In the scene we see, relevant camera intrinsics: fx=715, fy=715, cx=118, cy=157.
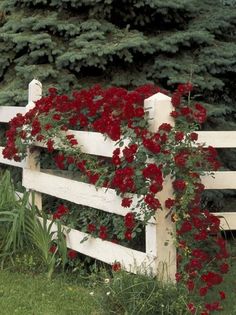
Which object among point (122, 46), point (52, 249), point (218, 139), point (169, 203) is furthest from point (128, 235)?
point (122, 46)

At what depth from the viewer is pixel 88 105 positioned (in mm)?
5785

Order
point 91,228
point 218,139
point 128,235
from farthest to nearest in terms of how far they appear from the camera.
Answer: point 218,139 < point 91,228 < point 128,235

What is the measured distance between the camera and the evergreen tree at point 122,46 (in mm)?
7418

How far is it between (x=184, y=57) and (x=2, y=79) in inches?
84.5

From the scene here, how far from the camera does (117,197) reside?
5387mm

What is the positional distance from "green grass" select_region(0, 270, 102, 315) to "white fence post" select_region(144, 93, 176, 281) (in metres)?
0.56

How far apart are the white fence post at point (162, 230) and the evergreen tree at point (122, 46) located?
2.14 m

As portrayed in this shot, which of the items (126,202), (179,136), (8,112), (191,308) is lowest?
(191,308)

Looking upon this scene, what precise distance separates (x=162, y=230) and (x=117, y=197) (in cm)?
50

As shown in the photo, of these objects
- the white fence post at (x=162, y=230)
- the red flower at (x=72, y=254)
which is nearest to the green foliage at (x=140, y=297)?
the white fence post at (x=162, y=230)

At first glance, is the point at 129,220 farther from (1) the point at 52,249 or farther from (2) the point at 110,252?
(1) the point at 52,249

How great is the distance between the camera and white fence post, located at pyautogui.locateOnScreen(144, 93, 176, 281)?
16.6ft

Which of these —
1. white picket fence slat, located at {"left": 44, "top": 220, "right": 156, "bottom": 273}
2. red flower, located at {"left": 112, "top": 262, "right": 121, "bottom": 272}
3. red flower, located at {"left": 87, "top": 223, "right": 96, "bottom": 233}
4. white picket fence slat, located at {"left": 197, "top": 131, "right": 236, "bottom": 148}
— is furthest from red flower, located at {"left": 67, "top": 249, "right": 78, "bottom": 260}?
white picket fence slat, located at {"left": 197, "top": 131, "right": 236, "bottom": 148}

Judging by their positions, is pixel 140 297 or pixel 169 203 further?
pixel 169 203
